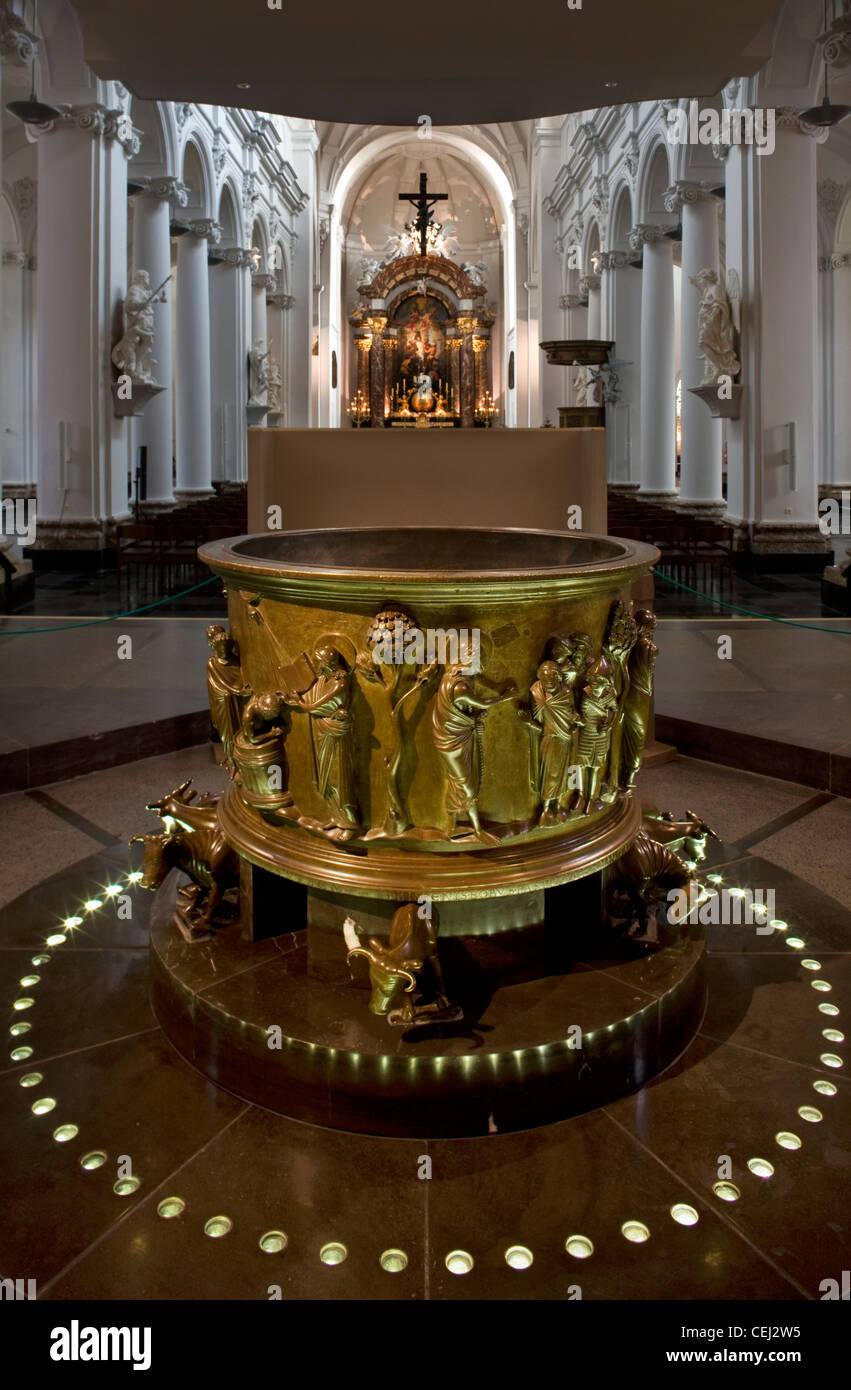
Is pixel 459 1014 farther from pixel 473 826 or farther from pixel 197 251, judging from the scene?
pixel 197 251

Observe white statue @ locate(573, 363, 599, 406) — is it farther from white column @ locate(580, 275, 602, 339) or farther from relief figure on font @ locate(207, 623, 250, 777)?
relief figure on font @ locate(207, 623, 250, 777)

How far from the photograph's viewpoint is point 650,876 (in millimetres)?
2492

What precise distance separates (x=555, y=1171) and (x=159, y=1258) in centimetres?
69

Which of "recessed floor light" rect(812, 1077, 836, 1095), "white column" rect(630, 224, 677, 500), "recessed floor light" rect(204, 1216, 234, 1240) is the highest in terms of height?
"white column" rect(630, 224, 677, 500)

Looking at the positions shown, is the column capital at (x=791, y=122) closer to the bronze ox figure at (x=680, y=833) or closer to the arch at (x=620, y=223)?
the arch at (x=620, y=223)

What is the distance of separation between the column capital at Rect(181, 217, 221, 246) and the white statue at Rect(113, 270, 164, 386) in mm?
5115

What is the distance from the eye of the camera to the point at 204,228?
52.3ft

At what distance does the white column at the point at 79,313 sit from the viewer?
1080 centimetres

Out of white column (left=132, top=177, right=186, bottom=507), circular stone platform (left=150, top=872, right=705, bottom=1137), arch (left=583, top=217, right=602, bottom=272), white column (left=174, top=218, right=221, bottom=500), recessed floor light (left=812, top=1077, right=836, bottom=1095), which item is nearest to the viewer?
circular stone platform (left=150, top=872, right=705, bottom=1137)

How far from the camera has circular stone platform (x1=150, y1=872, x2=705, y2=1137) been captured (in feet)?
6.19

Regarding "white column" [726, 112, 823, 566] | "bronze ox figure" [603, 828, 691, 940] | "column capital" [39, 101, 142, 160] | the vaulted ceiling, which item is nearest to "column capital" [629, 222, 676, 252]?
"white column" [726, 112, 823, 566]

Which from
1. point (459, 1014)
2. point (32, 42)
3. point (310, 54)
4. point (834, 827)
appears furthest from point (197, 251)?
point (459, 1014)

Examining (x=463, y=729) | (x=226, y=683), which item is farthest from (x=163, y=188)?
(x=463, y=729)

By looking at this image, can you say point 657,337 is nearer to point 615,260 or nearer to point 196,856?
point 615,260
